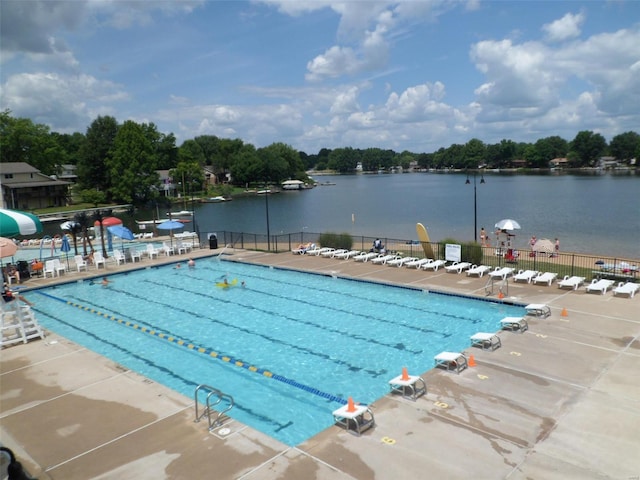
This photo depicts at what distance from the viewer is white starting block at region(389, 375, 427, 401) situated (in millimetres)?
9109

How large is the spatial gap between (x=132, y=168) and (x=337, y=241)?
2572 inches

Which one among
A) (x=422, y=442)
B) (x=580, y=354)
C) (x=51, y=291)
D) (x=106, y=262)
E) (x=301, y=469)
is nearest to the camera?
(x=301, y=469)

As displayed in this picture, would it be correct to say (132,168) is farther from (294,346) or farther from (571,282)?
(571,282)

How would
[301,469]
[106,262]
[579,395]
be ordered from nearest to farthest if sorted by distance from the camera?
1. [301,469]
2. [579,395]
3. [106,262]

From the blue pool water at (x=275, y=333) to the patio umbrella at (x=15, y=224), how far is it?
12.7ft

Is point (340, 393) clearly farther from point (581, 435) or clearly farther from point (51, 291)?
point (51, 291)

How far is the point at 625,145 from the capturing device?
186 metres

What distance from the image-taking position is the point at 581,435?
757 centimetres

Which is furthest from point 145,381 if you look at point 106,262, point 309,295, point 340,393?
point 106,262

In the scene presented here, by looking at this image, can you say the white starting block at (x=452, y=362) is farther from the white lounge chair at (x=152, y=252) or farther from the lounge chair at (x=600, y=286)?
the white lounge chair at (x=152, y=252)

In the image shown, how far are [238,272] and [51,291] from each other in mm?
8655

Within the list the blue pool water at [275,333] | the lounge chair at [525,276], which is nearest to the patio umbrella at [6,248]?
the blue pool water at [275,333]

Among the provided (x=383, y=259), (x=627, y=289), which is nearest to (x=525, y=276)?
(x=627, y=289)

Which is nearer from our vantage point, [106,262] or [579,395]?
[579,395]
